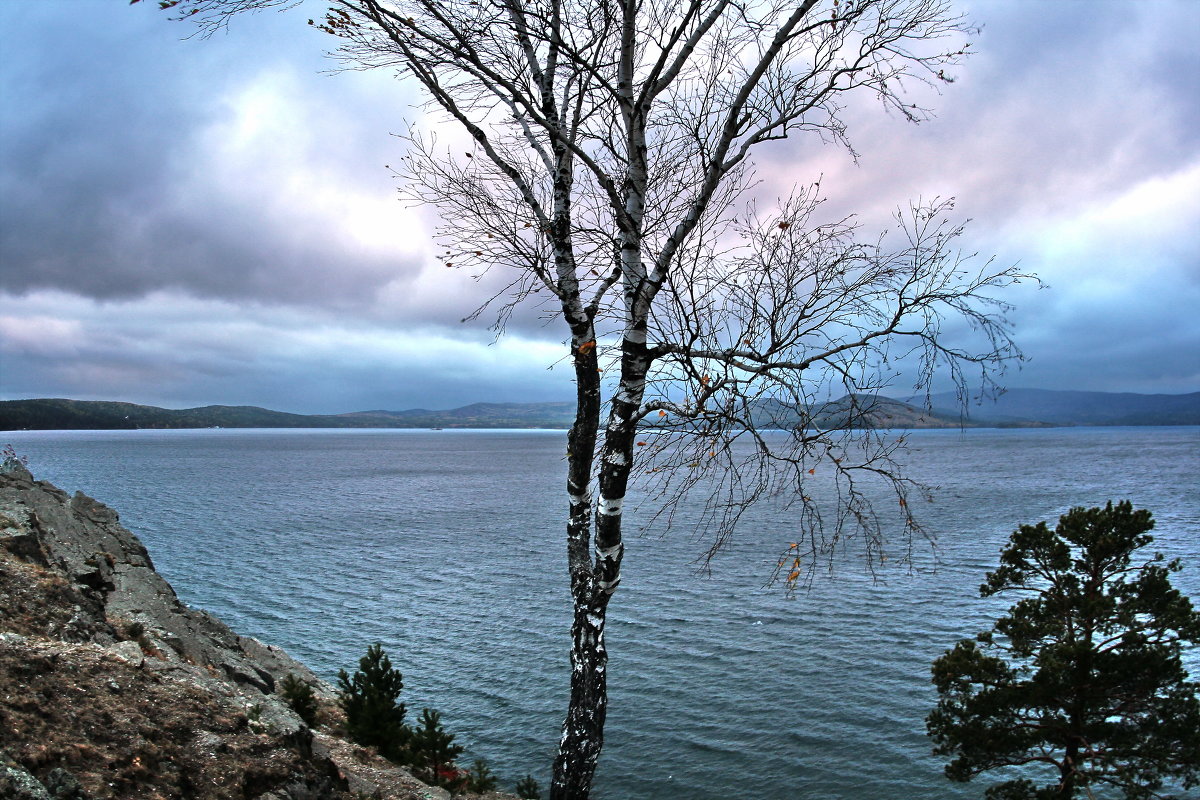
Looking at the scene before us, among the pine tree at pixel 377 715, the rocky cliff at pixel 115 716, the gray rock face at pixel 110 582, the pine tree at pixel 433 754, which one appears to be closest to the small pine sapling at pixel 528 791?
the pine tree at pixel 433 754

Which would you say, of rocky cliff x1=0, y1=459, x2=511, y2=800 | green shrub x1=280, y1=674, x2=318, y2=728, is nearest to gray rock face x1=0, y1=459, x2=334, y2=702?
rocky cliff x1=0, y1=459, x2=511, y2=800

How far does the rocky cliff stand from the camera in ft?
20.3

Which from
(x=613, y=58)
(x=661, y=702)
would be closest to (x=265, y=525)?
(x=661, y=702)

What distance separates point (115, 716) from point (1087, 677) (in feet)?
58.7

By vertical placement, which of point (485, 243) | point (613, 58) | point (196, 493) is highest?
point (613, 58)

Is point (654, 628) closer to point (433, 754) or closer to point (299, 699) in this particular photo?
point (433, 754)

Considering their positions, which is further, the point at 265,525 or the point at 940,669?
the point at 265,525

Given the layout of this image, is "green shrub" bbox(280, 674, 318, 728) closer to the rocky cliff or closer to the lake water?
the rocky cliff

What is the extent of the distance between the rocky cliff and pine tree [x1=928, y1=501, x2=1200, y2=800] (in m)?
12.7

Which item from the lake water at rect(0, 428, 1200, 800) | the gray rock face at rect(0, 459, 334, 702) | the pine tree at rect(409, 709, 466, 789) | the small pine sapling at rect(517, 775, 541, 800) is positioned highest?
the gray rock face at rect(0, 459, 334, 702)

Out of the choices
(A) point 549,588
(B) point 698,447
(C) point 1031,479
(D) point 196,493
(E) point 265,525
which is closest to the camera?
(B) point 698,447

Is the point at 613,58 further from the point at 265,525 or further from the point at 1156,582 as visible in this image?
the point at 265,525

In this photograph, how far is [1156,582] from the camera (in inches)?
575

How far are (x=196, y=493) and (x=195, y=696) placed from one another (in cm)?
9351
